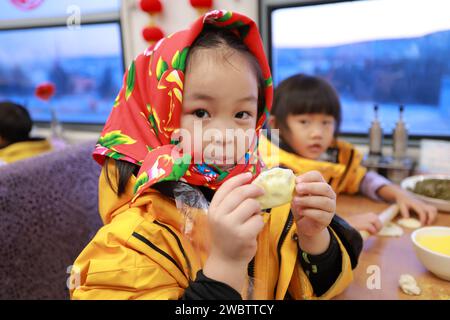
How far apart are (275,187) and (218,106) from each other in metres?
0.19

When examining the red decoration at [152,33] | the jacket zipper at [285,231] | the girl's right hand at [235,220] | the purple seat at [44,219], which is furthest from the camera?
the red decoration at [152,33]

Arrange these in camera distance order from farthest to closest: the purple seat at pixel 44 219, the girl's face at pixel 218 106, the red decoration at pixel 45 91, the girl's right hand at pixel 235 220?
the red decoration at pixel 45 91 → the purple seat at pixel 44 219 → the girl's face at pixel 218 106 → the girl's right hand at pixel 235 220

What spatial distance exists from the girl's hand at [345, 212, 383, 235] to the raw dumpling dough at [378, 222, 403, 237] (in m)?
0.02

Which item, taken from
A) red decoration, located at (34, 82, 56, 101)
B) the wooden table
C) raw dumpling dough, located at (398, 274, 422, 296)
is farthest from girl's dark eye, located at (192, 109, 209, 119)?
red decoration, located at (34, 82, 56, 101)

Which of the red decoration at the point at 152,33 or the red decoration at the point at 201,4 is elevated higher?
the red decoration at the point at 201,4

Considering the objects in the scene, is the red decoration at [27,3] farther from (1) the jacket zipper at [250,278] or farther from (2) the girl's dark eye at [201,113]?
(1) the jacket zipper at [250,278]

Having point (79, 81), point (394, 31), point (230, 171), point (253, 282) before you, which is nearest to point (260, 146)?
point (230, 171)

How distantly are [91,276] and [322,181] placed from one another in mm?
452

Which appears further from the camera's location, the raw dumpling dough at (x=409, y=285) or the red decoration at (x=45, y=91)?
the red decoration at (x=45, y=91)

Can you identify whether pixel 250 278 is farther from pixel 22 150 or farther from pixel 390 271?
pixel 22 150

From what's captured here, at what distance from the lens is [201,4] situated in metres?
1.18

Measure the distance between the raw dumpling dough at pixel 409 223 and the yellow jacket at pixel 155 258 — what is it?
19.2 inches

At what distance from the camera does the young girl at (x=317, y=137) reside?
1.40 metres

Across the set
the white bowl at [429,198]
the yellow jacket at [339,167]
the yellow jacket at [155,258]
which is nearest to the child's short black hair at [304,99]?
the yellow jacket at [339,167]
